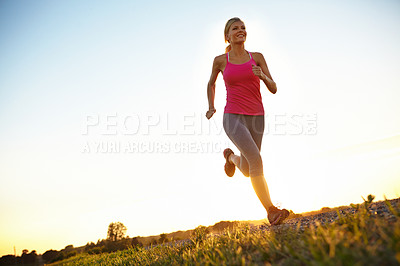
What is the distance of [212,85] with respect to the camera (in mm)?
4488

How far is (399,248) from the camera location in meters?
1.25

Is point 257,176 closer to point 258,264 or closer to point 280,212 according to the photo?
point 280,212

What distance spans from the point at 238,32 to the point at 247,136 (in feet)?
5.03

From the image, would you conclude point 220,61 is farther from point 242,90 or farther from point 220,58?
point 242,90

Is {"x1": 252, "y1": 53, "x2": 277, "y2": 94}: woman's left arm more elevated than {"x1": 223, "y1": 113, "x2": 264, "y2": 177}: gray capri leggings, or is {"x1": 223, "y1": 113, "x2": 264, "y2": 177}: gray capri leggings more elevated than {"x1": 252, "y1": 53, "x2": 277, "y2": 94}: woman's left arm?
{"x1": 252, "y1": 53, "x2": 277, "y2": 94}: woman's left arm

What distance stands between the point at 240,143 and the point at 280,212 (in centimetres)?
96

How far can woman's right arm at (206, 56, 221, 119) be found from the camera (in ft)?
13.9

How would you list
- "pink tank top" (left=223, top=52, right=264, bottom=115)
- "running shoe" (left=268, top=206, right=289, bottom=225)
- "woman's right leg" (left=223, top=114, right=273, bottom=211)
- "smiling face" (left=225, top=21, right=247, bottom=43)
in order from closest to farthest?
"running shoe" (left=268, top=206, right=289, bottom=225) → "woman's right leg" (left=223, top=114, right=273, bottom=211) → "pink tank top" (left=223, top=52, right=264, bottom=115) → "smiling face" (left=225, top=21, right=247, bottom=43)

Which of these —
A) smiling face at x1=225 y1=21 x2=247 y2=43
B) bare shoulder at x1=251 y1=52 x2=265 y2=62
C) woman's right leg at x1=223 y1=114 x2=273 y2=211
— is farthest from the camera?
bare shoulder at x1=251 y1=52 x2=265 y2=62

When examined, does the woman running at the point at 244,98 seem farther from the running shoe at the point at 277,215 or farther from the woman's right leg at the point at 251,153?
the running shoe at the point at 277,215

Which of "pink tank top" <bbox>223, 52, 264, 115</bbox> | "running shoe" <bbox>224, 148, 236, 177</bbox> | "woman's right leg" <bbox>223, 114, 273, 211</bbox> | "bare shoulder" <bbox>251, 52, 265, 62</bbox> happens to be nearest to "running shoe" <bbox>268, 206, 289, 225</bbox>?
"woman's right leg" <bbox>223, 114, 273, 211</bbox>

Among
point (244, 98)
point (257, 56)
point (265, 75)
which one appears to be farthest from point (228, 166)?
point (257, 56)

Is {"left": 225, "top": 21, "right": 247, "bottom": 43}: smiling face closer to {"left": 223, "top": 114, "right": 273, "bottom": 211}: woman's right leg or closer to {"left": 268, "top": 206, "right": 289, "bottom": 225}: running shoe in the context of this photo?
{"left": 223, "top": 114, "right": 273, "bottom": 211}: woman's right leg

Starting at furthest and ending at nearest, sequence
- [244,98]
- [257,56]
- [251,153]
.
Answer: [257,56]
[244,98]
[251,153]
